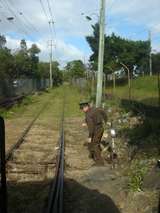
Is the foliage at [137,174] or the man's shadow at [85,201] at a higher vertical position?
the foliage at [137,174]

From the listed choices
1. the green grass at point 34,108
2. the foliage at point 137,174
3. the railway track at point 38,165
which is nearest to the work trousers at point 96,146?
the railway track at point 38,165

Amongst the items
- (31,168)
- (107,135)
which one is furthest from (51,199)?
(107,135)

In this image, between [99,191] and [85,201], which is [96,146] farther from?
[85,201]

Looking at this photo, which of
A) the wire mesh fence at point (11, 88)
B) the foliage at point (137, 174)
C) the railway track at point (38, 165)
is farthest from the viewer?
the wire mesh fence at point (11, 88)

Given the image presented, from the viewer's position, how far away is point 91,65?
6962 cm

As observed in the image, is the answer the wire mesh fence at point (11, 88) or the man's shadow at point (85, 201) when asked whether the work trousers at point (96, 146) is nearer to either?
the man's shadow at point (85, 201)

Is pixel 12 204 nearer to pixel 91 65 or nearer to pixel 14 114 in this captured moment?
pixel 14 114

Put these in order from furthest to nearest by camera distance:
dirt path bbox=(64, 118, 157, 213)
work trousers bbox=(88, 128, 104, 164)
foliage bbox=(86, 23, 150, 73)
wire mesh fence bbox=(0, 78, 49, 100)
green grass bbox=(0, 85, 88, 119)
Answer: foliage bbox=(86, 23, 150, 73) < wire mesh fence bbox=(0, 78, 49, 100) < green grass bbox=(0, 85, 88, 119) < work trousers bbox=(88, 128, 104, 164) < dirt path bbox=(64, 118, 157, 213)

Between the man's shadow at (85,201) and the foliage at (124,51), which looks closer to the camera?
the man's shadow at (85,201)

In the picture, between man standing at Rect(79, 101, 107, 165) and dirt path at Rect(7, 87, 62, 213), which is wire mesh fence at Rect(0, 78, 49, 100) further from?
man standing at Rect(79, 101, 107, 165)

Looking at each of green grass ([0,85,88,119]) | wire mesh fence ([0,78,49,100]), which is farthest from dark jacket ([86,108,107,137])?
wire mesh fence ([0,78,49,100])

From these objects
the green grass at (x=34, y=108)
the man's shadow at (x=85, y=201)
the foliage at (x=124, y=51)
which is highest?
the foliage at (x=124, y=51)

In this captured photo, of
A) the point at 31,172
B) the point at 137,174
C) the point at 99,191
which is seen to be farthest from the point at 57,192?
the point at 31,172

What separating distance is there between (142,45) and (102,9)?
2258 inches
